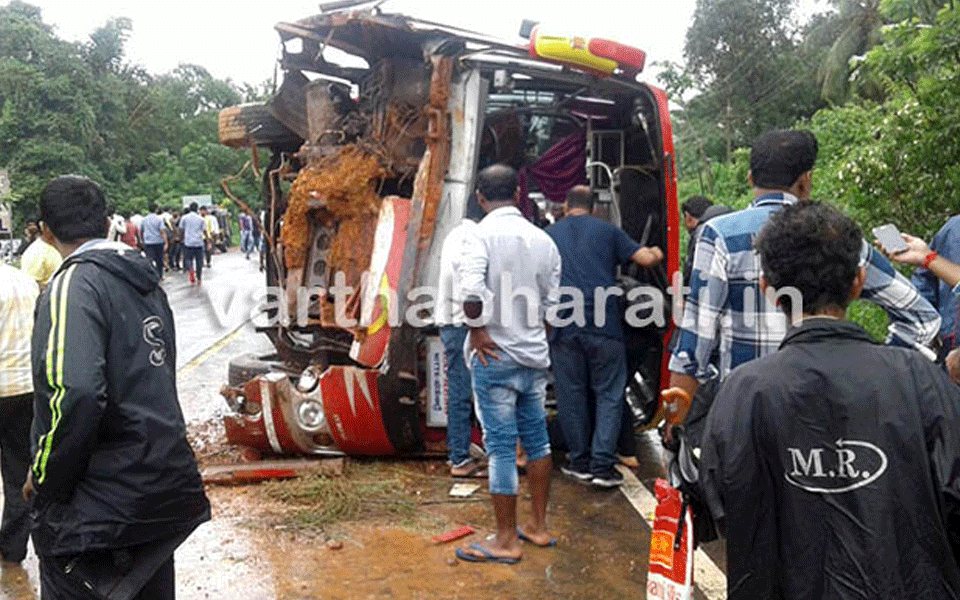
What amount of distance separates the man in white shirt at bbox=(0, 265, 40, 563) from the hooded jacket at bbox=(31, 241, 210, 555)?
1.59 meters

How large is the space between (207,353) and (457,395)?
5.28 meters

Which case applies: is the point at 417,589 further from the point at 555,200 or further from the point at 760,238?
the point at 555,200

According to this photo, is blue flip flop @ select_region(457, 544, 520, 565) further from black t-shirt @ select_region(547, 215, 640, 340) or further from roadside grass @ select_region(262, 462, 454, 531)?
black t-shirt @ select_region(547, 215, 640, 340)

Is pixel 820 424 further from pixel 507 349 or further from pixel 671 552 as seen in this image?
pixel 507 349

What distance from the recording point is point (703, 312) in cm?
307

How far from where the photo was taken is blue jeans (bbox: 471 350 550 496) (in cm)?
407

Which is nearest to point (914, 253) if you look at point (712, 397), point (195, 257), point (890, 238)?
point (890, 238)

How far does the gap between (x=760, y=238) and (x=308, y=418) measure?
3794 millimetres

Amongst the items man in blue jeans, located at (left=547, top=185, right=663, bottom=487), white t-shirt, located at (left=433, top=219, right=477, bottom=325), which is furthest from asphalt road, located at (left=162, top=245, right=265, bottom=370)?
man in blue jeans, located at (left=547, top=185, right=663, bottom=487)

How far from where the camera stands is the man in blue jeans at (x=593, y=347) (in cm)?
529

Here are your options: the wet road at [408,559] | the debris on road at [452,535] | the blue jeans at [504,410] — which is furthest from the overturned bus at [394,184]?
the blue jeans at [504,410]

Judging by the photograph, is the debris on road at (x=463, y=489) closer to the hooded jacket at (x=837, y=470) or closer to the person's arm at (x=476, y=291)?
the person's arm at (x=476, y=291)

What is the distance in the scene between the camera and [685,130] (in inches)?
1118

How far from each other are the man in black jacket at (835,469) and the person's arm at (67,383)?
5.58 feet
